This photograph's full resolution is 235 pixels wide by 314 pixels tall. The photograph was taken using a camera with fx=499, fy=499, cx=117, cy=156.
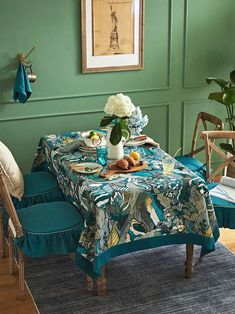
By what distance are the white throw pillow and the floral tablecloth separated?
434 mm

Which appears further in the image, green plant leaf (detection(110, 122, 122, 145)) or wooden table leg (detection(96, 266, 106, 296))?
green plant leaf (detection(110, 122, 122, 145))

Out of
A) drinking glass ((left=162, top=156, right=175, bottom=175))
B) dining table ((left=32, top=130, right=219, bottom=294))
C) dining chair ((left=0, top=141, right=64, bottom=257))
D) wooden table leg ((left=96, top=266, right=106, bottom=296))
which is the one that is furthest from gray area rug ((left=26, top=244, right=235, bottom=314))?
drinking glass ((left=162, top=156, right=175, bottom=175))

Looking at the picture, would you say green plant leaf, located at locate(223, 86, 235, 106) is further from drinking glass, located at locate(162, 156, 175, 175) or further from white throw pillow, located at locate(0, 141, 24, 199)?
white throw pillow, located at locate(0, 141, 24, 199)

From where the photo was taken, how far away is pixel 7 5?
4.01 metres

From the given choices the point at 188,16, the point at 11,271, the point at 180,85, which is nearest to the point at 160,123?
the point at 180,85

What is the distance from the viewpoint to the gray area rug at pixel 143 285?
3.07m

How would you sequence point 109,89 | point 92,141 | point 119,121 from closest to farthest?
point 119,121 → point 92,141 → point 109,89

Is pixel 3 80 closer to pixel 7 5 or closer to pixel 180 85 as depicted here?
pixel 7 5

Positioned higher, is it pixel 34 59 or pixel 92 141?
pixel 34 59

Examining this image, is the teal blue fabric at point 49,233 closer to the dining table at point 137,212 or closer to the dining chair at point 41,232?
the dining chair at point 41,232

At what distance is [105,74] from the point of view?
4484 millimetres

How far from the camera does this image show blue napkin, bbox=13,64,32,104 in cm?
404

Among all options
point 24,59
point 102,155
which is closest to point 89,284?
point 102,155

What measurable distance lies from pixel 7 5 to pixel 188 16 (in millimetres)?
1667
